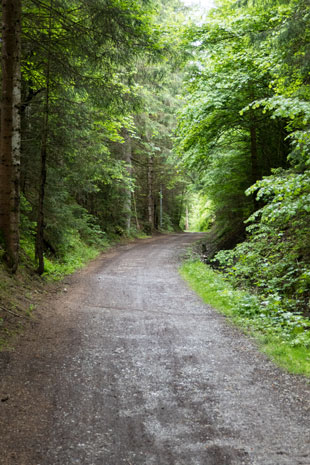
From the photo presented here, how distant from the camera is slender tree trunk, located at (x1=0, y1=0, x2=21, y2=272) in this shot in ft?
24.2

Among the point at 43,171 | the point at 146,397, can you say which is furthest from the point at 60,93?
the point at 146,397

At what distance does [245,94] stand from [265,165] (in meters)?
4.59

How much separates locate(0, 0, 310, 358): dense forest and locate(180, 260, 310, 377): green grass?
147mm

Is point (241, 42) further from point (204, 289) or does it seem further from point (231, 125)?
point (204, 289)

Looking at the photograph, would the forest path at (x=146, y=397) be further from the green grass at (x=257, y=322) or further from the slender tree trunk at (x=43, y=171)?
the slender tree trunk at (x=43, y=171)

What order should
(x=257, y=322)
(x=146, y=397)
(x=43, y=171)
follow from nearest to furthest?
(x=146, y=397)
(x=257, y=322)
(x=43, y=171)

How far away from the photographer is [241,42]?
1122 centimetres

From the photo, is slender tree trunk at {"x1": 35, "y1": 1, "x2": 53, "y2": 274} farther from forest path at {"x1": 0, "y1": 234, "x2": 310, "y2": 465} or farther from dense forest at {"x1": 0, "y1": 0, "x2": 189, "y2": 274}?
forest path at {"x1": 0, "y1": 234, "x2": 310, "y2": 465}

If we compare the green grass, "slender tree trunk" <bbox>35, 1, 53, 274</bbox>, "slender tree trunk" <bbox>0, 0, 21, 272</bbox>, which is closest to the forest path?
the green grass

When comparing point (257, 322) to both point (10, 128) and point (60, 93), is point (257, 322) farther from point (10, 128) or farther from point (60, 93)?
point (60, 93)

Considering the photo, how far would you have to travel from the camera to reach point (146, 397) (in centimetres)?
379

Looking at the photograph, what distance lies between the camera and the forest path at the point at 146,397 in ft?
9.50

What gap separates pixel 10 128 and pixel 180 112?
707 cm

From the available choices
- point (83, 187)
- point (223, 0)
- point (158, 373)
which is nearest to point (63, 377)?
point (158, 373)
